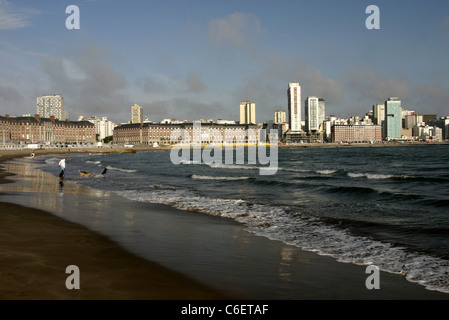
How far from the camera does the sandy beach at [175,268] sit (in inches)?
201

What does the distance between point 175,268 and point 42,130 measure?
179 metres

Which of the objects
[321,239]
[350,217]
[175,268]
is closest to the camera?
[175,268]

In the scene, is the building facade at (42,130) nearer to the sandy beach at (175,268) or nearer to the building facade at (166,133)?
the building facade at (166,133)

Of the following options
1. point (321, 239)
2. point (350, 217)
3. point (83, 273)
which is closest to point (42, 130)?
point (350, 217)

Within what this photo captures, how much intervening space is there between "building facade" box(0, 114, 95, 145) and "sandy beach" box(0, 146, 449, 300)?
152475 mm

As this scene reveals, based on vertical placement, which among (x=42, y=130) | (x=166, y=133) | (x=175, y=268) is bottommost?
(x=175, y=268)

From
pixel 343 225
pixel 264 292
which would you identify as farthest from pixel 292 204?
pixel 264 292

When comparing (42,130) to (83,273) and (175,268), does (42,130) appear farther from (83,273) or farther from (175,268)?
(175,268)

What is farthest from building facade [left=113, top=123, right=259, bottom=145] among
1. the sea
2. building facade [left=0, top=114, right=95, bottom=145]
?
the sea

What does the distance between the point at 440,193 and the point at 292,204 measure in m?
7.32

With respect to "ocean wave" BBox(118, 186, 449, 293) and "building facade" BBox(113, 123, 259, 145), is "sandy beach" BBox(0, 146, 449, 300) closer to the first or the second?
"ocean wave" BBox(118, 186, 449, 293)

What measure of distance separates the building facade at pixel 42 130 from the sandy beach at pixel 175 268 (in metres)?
152

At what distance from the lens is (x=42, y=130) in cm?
16650
